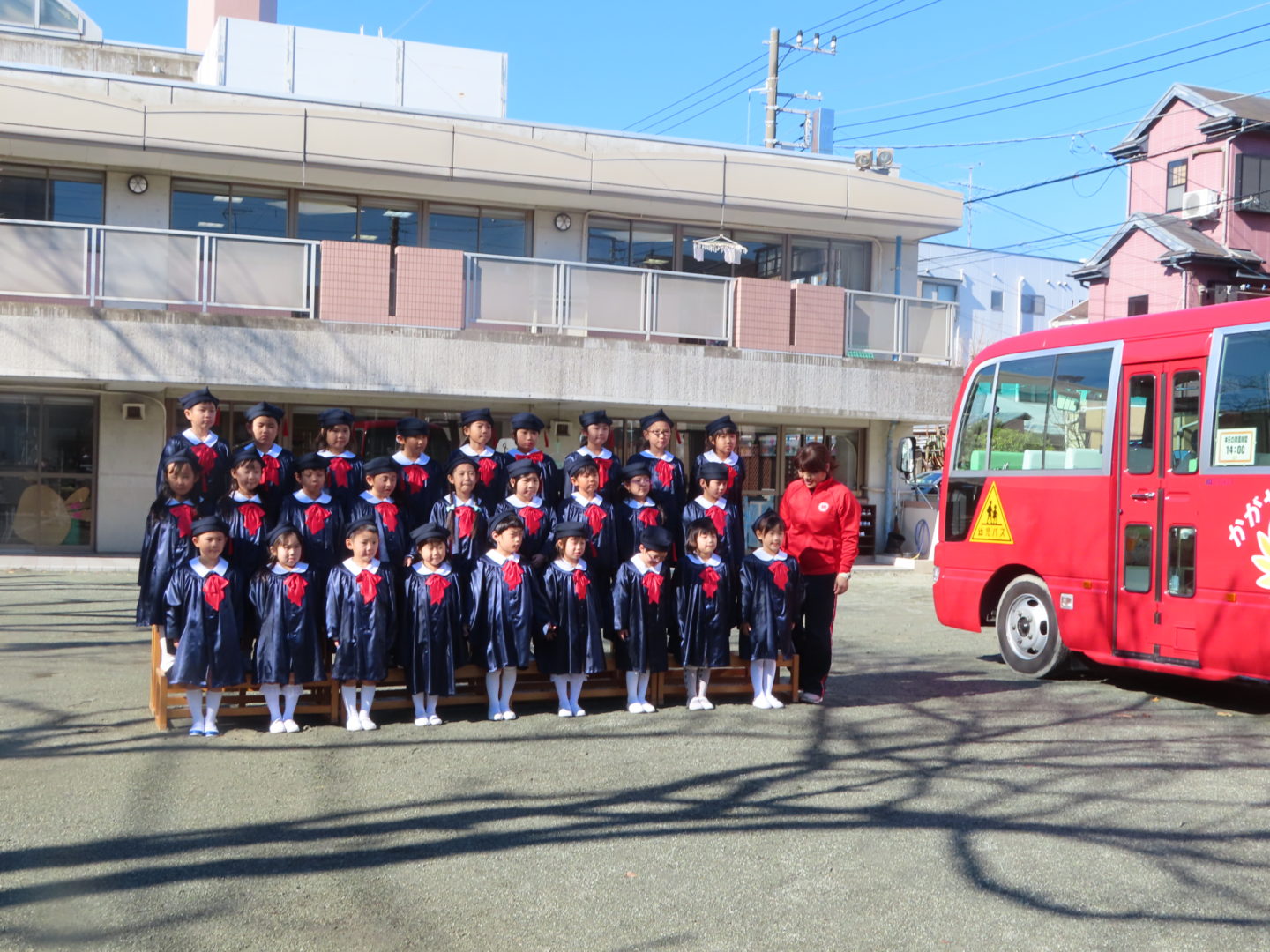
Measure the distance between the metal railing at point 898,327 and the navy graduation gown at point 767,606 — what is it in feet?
40.1

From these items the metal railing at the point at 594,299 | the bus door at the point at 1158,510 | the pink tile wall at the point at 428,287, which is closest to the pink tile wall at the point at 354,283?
the pink tile wall at the point at 428,287

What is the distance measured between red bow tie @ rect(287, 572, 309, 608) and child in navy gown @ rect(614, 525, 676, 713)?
80.5 inches

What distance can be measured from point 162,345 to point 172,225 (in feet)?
9.50

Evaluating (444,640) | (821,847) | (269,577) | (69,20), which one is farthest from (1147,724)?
(69,20)

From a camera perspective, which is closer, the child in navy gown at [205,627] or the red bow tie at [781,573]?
the child in navy gown at [205,627]

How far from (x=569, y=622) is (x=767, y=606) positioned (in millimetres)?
1396

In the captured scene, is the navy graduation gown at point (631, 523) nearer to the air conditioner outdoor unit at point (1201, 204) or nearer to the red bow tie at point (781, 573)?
the red bow tie at point (781, 573)

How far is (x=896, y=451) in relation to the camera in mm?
22031

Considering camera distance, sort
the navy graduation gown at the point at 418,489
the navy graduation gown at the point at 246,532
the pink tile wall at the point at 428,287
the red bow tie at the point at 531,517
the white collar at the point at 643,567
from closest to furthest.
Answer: the navy graduation gown at the point at 246,532
the white collar at the point at 643,567
the red bow tie at the point at 531,517
the navy graduation gown at the point at 418,489
the pink tile wall at the point at 428,287

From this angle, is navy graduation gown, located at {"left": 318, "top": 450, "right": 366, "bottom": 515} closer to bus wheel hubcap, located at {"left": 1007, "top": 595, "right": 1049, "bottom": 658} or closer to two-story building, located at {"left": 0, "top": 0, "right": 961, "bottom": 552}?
bus wheel hubcap, located at {"left": 1007, "top": 595, "right": 1049, "bottom": 658}

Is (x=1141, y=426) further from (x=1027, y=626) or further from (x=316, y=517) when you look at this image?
(x=316, y=517)

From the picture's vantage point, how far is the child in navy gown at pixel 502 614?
7.92 metres

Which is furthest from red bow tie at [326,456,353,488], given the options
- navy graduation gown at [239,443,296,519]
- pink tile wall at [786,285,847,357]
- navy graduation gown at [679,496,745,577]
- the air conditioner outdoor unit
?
the air conditioner outdoor unit

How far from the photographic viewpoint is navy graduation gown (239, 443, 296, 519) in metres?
8.39
